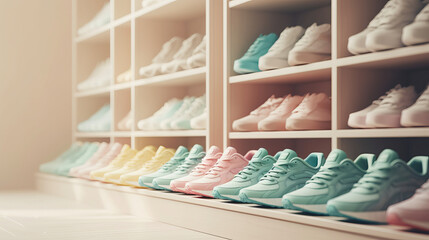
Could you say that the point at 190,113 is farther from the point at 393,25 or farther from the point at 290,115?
the point at 393,25

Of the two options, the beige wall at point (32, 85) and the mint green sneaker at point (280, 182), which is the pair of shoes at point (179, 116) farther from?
→ the beige wall at point (32, 85)

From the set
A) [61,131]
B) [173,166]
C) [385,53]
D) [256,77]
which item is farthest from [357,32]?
[61,131]

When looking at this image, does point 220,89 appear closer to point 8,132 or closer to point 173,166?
point 173,166

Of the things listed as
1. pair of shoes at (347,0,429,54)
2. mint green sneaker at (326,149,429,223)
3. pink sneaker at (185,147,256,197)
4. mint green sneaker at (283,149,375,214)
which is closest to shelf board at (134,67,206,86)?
pink sneaker at (185,147,256,197)

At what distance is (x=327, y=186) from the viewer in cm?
224

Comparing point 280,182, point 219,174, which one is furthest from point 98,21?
point 280,182

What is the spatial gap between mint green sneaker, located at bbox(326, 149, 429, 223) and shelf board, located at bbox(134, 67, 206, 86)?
165cm

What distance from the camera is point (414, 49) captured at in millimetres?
2277

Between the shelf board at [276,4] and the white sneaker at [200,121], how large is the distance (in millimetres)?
608

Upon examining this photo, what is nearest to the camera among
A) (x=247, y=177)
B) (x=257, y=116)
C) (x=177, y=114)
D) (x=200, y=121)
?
(x=247, y=177)

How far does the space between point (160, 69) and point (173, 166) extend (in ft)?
2.98

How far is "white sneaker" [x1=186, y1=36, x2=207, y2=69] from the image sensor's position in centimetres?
362

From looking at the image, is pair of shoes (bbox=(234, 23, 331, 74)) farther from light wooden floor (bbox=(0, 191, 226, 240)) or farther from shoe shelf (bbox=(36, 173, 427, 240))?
light wooden floor (bbox=(0, 191, 226, 240))

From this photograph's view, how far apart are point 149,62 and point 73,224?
5.25 feet
